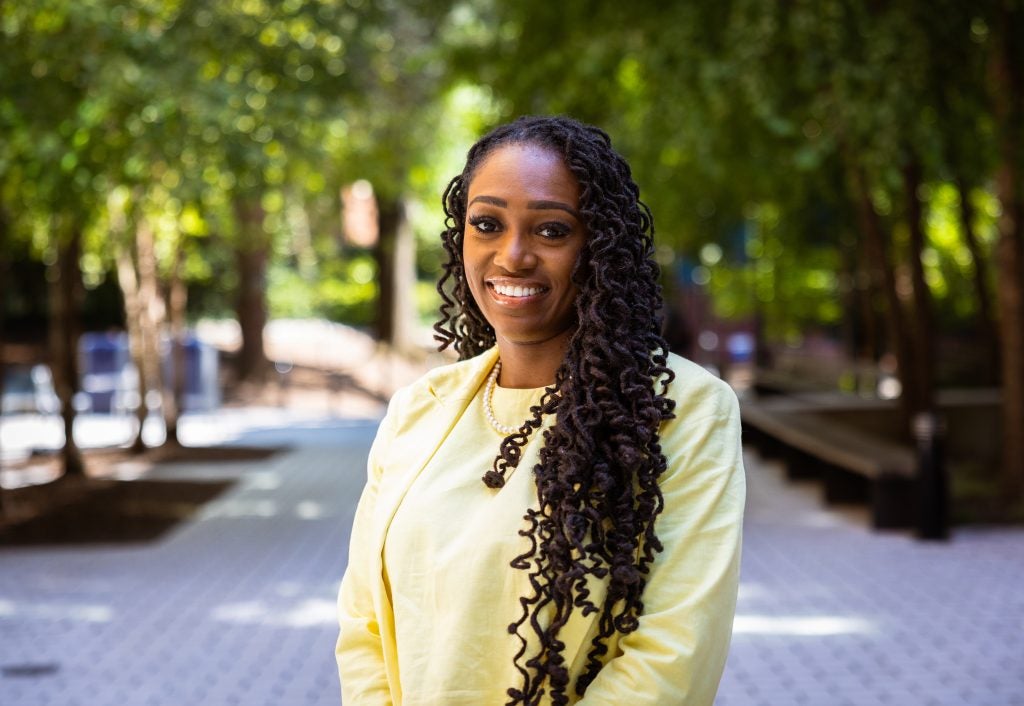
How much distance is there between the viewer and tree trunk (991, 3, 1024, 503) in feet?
36.9

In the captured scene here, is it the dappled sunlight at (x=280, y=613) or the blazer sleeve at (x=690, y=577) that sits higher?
the blazer sleeve at (x=690, y=577)

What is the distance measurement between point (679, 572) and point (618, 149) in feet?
47.2

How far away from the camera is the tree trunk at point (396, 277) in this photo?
29.9 metres

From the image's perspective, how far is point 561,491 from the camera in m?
2.10

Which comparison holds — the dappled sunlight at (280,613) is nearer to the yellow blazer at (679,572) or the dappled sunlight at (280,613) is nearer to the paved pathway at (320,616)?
the paved pathway at (320,616)

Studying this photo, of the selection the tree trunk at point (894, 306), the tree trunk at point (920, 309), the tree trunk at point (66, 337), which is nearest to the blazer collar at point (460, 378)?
the tree trunk at point (894, 306)

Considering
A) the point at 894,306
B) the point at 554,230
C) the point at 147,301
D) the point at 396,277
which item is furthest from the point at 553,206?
the point at 396,277

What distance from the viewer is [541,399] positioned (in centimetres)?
223

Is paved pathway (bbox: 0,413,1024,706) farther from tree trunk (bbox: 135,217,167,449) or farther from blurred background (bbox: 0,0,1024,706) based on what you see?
tree trunk (bbox: 135,217,167,449)

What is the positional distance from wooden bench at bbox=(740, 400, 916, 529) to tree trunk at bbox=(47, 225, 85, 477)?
23.5ft

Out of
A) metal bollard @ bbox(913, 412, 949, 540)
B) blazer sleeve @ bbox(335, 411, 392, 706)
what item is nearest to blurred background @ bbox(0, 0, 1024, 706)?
metal bollard @ bbox(913, 412, 949, 540)

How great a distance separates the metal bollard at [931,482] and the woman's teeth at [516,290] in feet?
27.3

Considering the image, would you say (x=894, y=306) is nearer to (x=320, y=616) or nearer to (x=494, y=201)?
(x=320, y=616)

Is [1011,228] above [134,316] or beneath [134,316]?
above
